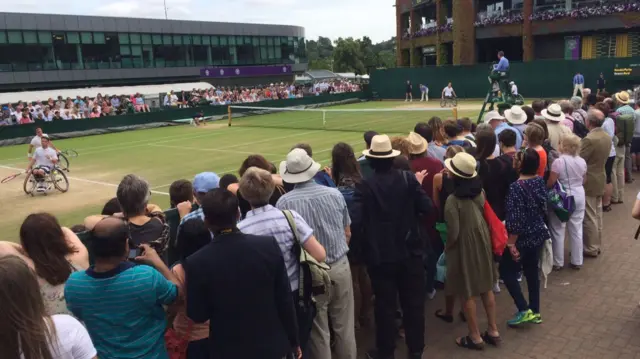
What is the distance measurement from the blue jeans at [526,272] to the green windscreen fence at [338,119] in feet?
60.2

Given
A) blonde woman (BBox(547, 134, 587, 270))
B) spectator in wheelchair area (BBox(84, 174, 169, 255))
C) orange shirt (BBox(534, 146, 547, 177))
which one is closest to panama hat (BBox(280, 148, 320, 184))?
spectator in wheelchair area (BBox(84, 174, 169, 255))

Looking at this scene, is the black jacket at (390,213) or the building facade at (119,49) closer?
the black jacket at (390,213)

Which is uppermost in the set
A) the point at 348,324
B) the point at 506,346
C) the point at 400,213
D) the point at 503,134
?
the point at 503,134

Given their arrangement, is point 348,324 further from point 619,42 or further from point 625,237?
point 619,42

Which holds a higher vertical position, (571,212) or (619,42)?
(619,42)

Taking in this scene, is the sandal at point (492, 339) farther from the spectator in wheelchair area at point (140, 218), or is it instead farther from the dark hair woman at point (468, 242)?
the spectator in wheelchair area at point (140, 218)

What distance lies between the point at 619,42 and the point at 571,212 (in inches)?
1795

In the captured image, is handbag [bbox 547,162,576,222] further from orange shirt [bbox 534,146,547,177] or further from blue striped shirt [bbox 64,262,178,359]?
blue striped shirt [bbox 64,262,178,359]

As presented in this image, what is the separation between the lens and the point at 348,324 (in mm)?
5383

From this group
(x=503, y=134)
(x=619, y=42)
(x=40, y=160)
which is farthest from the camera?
(x=619, y=42)

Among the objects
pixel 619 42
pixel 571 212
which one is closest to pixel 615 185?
pixel 571 212

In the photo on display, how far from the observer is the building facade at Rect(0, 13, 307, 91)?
173 feet

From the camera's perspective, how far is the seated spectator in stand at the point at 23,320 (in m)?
2.76

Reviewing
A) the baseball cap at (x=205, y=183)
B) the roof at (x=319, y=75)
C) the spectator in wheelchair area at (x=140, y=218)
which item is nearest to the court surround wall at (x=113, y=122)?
the baseball cap at (x=205, y=183)
